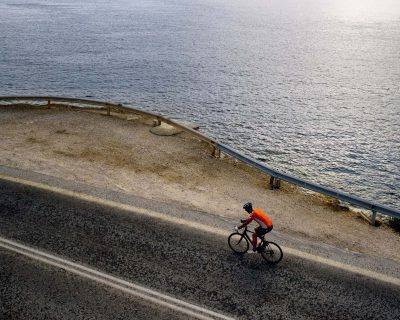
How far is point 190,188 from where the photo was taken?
14016mm

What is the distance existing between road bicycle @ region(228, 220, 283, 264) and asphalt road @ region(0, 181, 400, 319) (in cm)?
22

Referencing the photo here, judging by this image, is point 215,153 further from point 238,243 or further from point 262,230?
point 262,230

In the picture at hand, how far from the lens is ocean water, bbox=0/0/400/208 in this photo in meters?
24.5

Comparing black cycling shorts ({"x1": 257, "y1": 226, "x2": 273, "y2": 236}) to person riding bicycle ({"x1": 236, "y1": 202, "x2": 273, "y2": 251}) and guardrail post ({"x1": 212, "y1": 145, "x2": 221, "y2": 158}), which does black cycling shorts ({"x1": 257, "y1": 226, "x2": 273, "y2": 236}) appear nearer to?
person riding bicycle ({"x1": 236, "y1": 202, "x2": 273, "y2": 251})

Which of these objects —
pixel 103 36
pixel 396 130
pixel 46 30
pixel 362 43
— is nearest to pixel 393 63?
pixel 362 43

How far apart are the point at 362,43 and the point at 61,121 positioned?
265 ft

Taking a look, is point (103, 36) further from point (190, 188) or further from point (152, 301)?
point (152, 301)

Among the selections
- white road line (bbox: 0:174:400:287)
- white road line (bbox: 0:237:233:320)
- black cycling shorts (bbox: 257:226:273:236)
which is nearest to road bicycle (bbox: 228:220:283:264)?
black cycling shorts (bbox: 257:226:273:236)

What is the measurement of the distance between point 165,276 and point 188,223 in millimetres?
2369

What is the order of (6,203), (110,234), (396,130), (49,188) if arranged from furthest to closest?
(396,130) < (49,188) < (6,203) < (110,234)

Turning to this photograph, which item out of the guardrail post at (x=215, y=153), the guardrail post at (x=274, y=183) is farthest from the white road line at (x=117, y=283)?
the guardrail post at (x=215, y=153)

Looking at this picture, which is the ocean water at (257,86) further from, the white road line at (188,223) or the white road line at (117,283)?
the white road line at (117,283)

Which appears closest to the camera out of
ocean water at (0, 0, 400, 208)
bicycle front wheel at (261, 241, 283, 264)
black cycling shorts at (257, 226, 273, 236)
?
black cycling shorts at (257, 226, 273, 236)

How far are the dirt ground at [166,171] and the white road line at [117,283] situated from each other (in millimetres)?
4023
